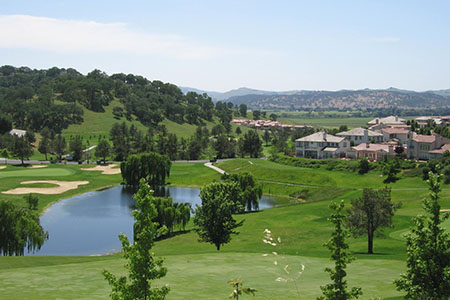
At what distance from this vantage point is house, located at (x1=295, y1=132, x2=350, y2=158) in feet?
393

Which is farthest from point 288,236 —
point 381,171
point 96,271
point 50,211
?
point 381,171

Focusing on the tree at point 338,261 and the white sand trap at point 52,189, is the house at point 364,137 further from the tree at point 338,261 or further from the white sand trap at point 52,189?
the tree at point 338,261

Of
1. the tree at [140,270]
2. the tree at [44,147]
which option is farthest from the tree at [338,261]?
the tree at [44,147]

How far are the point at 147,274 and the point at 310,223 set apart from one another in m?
46.2

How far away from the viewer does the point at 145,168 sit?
104062mm

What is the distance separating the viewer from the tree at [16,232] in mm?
48250

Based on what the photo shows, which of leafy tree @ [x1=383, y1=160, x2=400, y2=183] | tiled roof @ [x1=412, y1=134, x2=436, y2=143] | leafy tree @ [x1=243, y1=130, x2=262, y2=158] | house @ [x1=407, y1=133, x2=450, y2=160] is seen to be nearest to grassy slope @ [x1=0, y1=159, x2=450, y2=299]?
leafy tree @ [x1=383, y1=160, x2=400, y2=183]

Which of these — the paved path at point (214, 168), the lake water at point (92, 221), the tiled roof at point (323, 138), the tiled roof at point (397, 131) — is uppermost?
the tiled roof at point (397, 131)

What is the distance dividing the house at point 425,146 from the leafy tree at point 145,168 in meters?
57.8

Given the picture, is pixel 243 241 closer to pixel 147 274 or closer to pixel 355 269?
pixel 355 269

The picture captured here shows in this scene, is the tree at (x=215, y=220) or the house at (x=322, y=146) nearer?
the tree at (x=215, y=220)

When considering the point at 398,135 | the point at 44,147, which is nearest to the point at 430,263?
the point at 398,135

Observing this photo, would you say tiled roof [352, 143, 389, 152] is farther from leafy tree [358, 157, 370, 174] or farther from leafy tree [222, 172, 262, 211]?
leafy tree [222, 172, 262, 211]

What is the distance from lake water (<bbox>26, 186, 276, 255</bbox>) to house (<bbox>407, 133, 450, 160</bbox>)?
41.1m
